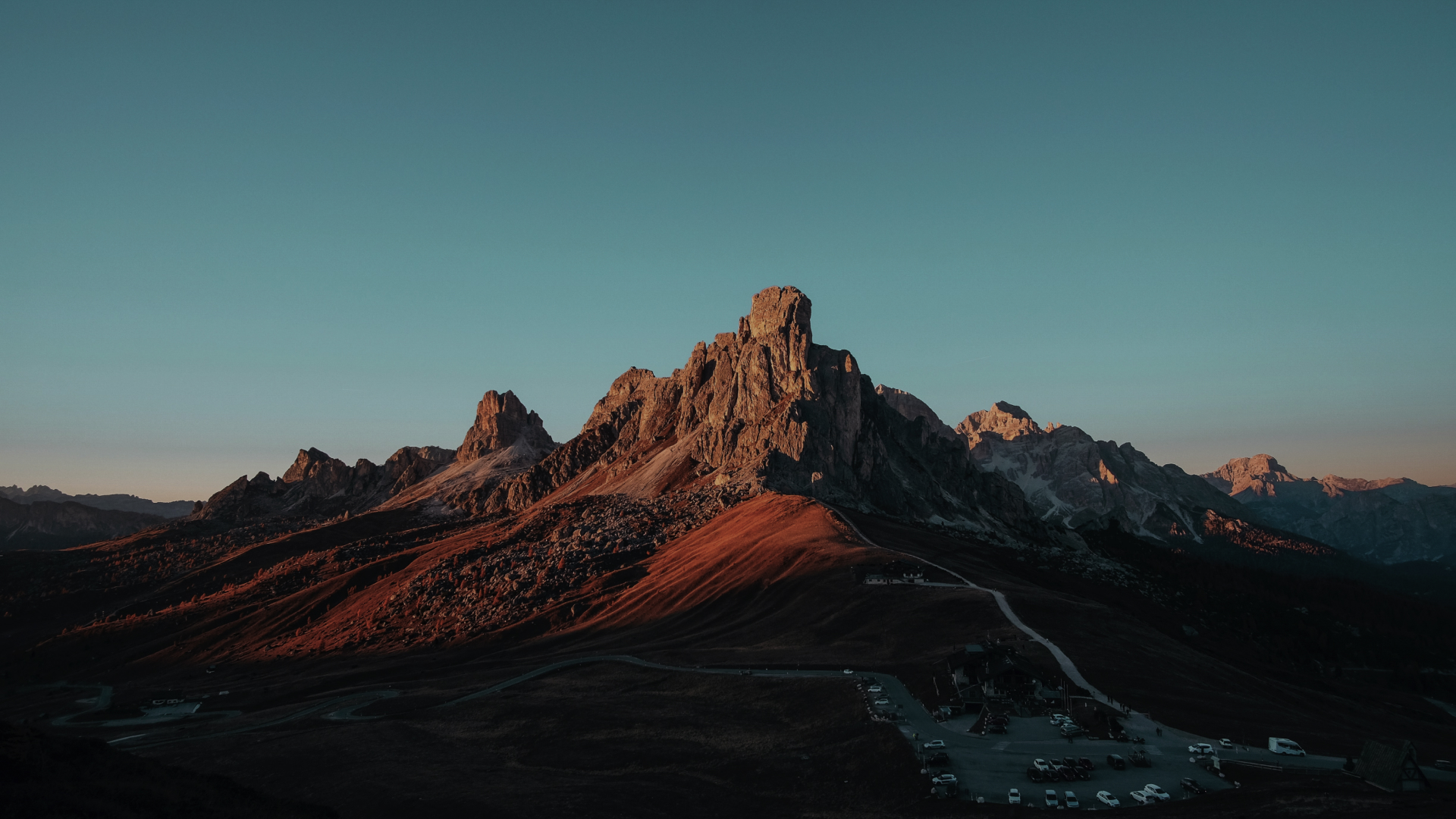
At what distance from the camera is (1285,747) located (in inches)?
2000

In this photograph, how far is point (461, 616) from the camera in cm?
15088

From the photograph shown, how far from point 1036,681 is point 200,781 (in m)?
57.6

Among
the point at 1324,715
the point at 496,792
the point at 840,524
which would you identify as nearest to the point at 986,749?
the point at 496,792

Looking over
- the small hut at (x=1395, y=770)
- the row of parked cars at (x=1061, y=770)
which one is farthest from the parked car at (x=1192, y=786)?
the small hut at (x=1395, y=770)

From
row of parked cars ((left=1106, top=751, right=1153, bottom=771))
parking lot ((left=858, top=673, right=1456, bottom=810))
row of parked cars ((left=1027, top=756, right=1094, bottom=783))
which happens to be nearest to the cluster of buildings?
parking lot ((left=858, top=673, right=1456, bottom=810))

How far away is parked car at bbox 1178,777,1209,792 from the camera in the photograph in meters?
44.3

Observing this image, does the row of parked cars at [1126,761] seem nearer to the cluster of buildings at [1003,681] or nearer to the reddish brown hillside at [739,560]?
the cluster of buildings at [1003,681]

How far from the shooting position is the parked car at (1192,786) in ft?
145

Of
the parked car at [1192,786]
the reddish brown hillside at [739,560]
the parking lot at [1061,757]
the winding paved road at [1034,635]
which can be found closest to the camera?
the parked car at [1192,786]

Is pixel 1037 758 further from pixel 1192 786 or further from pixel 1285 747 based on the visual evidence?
pixel 1285 747

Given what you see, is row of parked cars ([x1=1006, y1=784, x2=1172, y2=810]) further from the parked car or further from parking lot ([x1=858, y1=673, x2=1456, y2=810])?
the parked car

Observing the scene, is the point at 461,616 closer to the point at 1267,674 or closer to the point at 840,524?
the point at 840,524

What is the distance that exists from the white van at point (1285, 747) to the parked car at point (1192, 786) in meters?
9.15

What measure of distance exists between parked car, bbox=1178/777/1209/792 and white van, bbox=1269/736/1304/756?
30.0 feet
